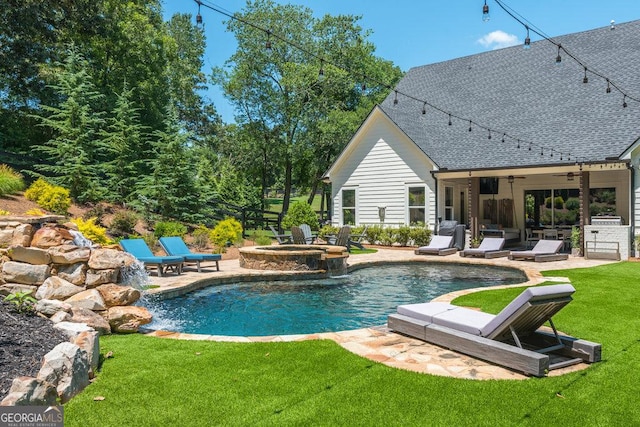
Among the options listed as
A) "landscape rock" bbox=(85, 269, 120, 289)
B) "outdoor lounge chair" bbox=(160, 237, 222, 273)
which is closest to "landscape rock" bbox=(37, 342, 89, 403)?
"landscape rock" bbox=(85, 269, 120, 289)

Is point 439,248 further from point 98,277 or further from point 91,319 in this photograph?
point 91,319

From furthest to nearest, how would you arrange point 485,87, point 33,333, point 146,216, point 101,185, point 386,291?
point 485,87 < point 101,185 < point 146,216 < point 386,291 < point 33,333

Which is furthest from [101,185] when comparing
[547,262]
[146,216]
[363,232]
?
[547,262]

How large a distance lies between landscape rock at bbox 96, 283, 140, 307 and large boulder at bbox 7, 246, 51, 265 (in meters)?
0.87

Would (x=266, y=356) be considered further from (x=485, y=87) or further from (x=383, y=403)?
(x=485, y=87)

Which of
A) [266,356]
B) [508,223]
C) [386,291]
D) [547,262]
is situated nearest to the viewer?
[266,356]

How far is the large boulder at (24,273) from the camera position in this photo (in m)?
6.14

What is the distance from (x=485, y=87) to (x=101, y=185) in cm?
1816

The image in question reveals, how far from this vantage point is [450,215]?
19406 millimetres

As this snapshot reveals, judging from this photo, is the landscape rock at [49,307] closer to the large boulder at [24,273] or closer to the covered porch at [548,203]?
the large boulder at [24,273]

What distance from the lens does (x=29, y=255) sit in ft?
21.0

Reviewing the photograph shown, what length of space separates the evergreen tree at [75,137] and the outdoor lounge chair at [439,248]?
12.1m

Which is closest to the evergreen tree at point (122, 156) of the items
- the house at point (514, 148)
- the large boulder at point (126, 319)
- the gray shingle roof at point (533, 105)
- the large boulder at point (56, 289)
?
the house at point (514, 148)

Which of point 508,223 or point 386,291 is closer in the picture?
point 386,291
